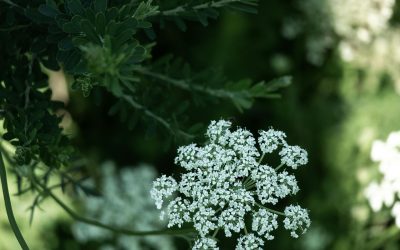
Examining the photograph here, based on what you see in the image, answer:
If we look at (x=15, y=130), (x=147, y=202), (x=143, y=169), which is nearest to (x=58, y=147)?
(x=15, y=130)

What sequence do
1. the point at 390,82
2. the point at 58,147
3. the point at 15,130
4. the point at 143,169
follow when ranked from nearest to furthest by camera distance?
the point at 15,130 → the point at 58,147 → the point at 143,169 → the point at 390,82

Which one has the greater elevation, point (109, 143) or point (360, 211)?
point (109, 143)

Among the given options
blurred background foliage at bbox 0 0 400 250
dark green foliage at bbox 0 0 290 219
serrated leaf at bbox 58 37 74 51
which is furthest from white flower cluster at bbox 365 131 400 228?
serrated leaf at bbox 58 37 74 51

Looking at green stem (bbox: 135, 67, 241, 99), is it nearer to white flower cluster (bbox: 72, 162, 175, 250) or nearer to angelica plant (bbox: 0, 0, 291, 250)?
angelica plant (bbox: 0, 0, 291, 250)

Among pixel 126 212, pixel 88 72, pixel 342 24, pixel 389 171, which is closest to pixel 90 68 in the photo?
pixel 88 72

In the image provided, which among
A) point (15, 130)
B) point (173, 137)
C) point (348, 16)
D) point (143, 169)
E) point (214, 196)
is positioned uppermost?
point (348, 16)

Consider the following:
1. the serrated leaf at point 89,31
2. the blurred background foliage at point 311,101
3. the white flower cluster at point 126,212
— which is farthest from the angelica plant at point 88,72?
the blurred background foliage at point 311,101

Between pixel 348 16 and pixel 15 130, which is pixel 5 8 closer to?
pixel 15 130

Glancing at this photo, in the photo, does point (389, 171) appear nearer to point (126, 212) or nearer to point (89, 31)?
point (126, 212)
